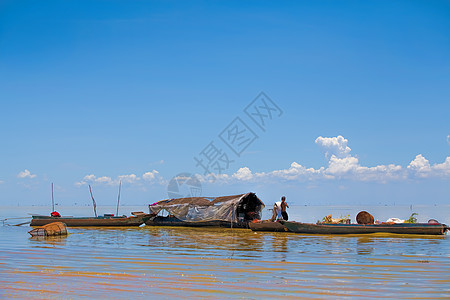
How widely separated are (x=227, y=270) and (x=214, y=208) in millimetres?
15268

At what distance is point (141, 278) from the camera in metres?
8.50

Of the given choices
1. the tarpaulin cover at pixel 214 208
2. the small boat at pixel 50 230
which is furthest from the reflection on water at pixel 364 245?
the small boat at pixel 50 230

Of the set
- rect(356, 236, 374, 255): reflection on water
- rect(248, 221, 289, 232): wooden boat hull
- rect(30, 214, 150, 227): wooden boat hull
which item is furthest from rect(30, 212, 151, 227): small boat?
rect(356, 236, 374, 255): reflection on water

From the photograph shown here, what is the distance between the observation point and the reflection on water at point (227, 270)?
7336 mm

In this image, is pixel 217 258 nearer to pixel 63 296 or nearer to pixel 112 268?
pixel 112 268

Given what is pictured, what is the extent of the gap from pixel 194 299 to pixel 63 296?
2254 millimetres

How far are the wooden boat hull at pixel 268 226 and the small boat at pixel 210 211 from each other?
1.68 meters

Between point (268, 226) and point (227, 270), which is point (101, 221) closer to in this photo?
point (268, 226)

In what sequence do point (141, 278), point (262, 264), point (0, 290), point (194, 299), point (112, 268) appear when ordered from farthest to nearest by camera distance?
point (262, 264), point (112, 268), point (141, 278), point (0, 290), point (194, 299)

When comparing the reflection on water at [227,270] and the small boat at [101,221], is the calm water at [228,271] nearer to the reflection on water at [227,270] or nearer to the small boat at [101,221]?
the reflection on water at [227,270]

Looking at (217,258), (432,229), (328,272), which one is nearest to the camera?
(328,272)

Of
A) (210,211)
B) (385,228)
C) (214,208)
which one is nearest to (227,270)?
(385,228)

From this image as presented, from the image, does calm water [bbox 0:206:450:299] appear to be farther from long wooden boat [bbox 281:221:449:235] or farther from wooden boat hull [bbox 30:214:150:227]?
wooden boat hull [bbox 30:214:150:227]

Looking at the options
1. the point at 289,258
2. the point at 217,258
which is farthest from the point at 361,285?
the point at 217,258
